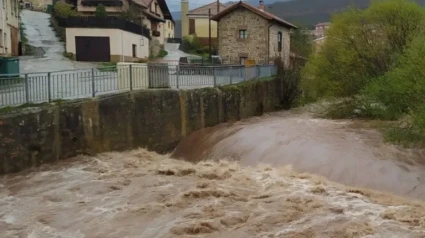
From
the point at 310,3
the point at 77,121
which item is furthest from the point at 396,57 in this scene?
the point at 310,3

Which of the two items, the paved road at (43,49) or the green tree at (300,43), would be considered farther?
the green tree at (300,43)

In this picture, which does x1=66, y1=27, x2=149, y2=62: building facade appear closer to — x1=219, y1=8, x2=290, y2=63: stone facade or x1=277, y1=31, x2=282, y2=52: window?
x1=219, y1=8, x2=290, y2=63: stone facade

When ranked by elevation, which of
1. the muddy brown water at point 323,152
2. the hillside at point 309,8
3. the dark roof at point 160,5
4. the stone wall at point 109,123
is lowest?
the muddy brown water at point 323,152

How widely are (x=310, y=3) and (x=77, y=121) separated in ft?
585

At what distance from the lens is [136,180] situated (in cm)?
1541

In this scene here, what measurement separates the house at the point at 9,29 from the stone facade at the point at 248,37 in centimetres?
1538

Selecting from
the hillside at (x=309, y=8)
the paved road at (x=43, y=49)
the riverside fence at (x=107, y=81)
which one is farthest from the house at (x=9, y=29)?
the hillside at (x=309, y=8)

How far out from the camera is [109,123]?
18.9m

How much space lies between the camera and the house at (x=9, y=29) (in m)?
31.9

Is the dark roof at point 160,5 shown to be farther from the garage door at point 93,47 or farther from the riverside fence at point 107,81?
the riverside fence at point 107,81

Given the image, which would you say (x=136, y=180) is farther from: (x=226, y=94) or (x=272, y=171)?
(x=226, y=94)

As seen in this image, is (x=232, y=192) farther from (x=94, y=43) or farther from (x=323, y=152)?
(x=94, y=43)

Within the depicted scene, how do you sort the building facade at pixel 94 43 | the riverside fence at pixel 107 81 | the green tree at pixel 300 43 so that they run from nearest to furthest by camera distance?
the riverside fence at pixel 107 81 → the building facade at pixel 94 43 → the green tree at pixel 300 43

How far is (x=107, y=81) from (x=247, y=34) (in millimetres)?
22404
